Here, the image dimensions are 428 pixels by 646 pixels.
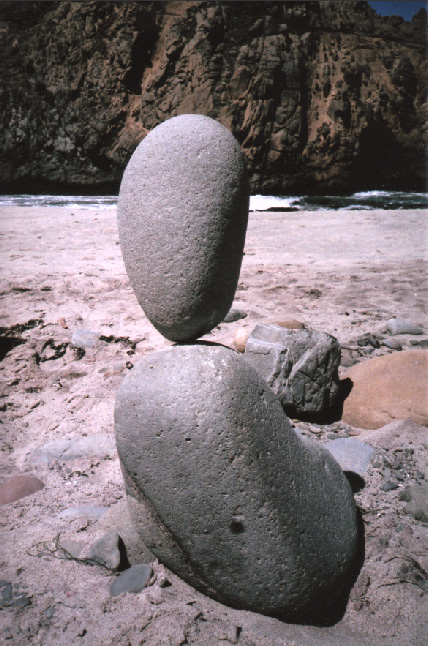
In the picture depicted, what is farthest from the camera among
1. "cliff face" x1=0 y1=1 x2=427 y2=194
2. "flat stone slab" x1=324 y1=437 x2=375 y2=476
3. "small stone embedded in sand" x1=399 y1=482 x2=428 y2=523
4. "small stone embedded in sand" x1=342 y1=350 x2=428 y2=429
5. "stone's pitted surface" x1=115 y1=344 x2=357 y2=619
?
"cliff face" x1=0 y1=1 x2=427 y2=194

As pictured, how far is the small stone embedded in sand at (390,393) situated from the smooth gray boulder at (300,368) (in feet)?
0.46

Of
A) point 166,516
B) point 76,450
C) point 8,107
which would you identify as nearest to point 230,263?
point 166,516

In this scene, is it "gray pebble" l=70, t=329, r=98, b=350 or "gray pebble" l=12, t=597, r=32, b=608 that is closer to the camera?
"gray pebble" l=12, t=597, r=32, b=608

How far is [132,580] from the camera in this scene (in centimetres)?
157

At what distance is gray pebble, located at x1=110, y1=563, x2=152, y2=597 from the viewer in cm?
154

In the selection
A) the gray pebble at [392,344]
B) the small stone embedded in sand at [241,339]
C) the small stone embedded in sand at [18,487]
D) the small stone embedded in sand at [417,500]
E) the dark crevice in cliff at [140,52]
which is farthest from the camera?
the dark crevice in cliff at [140,52]

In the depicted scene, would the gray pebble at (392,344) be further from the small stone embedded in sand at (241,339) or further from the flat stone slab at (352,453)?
the flat stone slab at (352,453)

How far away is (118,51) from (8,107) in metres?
3.65

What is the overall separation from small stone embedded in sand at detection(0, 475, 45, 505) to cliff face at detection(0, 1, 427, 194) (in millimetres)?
12216

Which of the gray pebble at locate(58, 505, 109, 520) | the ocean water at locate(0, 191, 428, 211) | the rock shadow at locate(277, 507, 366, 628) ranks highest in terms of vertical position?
the ocean water at locate(0, 191, 428, 211)

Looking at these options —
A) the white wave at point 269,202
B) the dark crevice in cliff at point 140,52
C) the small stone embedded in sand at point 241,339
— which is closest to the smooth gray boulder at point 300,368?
the small stone embedded in sand at point 241,339

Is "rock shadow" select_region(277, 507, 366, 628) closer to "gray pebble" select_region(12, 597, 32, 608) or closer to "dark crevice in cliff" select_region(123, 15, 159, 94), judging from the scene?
"gray pebble" select_region(12, 597, 32, 608)

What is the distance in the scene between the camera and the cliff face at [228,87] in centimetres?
1302

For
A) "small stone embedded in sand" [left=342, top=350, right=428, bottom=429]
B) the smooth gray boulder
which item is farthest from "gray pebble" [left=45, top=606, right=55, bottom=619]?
"small stone embedded in sand" [left=342, top=350, right=428, bottom=429]
